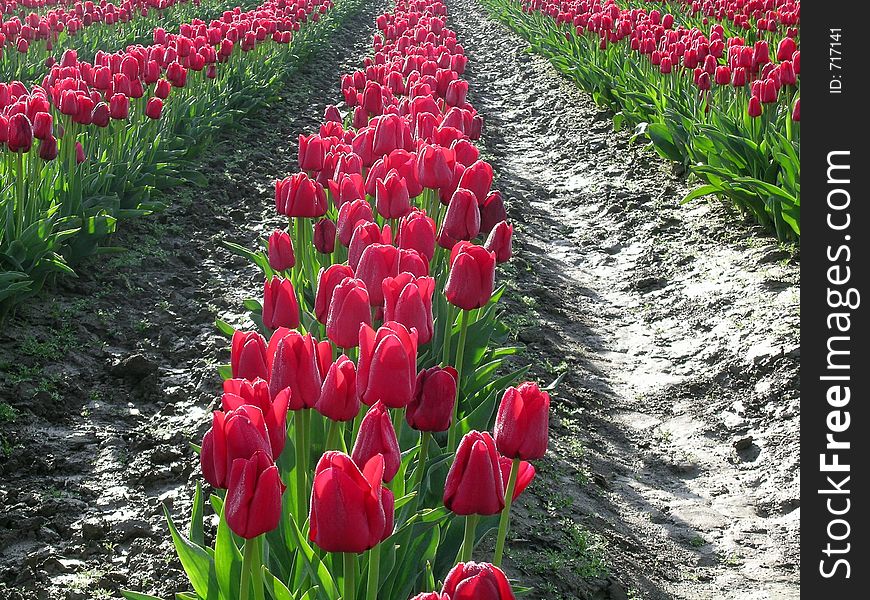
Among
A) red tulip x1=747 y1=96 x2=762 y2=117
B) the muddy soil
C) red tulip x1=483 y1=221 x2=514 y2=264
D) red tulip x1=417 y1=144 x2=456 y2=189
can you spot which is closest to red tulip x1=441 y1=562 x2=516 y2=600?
the muddy soil

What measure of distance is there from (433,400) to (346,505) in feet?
2.11

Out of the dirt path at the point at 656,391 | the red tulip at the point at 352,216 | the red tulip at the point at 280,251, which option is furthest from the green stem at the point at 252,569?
the red tulip at the point at 280,251

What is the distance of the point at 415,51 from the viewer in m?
8.29

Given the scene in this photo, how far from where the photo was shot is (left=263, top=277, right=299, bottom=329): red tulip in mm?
2508

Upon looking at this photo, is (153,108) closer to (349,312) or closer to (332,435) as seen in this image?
(349,312)

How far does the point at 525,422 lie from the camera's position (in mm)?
1826

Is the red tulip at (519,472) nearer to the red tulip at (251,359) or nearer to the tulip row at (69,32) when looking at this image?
the red tulip at (251,359)


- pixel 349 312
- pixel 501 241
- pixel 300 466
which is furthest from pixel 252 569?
pixel 501 241

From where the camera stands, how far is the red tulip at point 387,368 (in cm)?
192

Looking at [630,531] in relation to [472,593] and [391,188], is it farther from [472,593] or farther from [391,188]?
[472,593]

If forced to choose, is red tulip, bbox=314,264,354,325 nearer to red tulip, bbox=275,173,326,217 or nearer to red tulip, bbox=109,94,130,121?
red tulip, bbox=275,173,326,217

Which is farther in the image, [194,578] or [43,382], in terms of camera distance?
[43,382]
